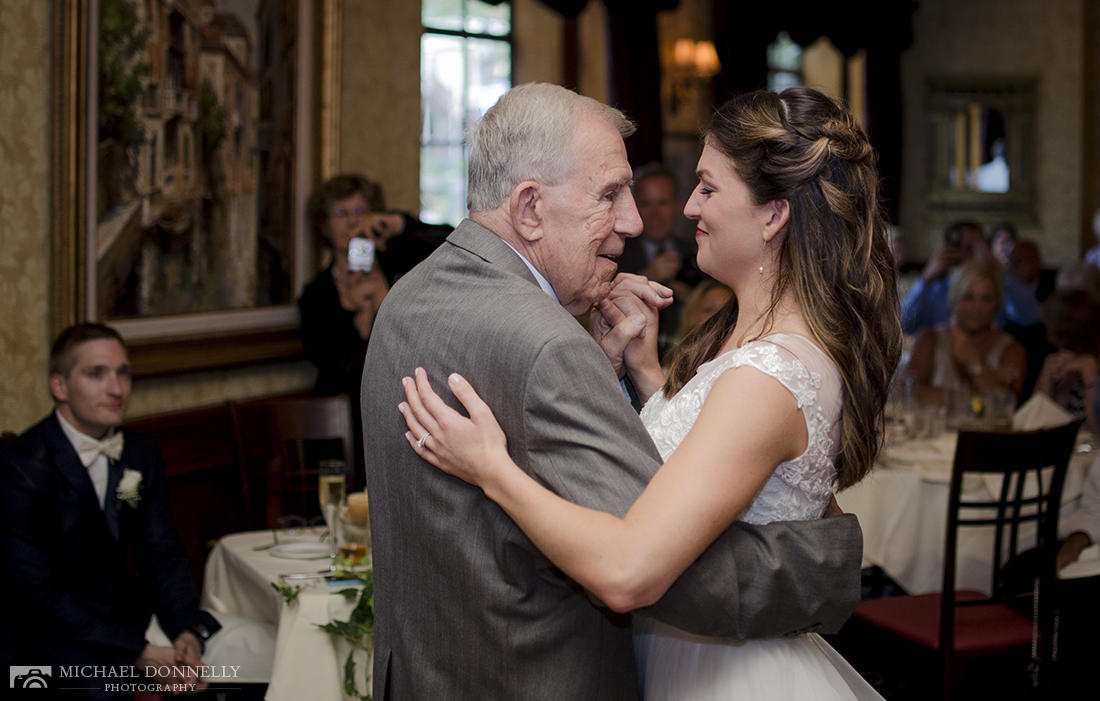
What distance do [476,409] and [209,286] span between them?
10.3ft

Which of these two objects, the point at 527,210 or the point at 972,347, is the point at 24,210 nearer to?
the point at 527,210

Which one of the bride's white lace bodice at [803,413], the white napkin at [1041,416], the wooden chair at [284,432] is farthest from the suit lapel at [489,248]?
the white napkin at [1041,416]

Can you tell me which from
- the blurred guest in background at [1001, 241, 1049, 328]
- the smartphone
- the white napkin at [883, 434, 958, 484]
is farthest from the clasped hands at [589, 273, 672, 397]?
the blurred guest in background at [1001, 241, 1049, 328]

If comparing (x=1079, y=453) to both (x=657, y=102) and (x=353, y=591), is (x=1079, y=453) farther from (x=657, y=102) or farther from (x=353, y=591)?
(x=657, y=102)

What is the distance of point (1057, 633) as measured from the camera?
11.1 ft

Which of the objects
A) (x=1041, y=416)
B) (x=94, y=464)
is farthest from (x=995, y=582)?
(x=94, y=464)

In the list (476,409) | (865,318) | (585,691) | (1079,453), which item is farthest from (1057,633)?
(476,409)

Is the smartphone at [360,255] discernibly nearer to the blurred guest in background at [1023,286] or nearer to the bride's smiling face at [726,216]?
the bride's smiling face at [726,216]

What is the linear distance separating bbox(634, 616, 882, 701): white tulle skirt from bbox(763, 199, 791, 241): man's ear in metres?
0.64

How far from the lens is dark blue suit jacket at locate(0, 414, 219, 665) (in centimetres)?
257

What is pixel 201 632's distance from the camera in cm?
274

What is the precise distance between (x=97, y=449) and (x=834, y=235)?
84.3 inches

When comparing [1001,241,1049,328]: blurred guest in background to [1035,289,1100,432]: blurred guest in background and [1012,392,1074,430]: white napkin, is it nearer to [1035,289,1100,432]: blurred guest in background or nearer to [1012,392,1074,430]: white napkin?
[1035,289,1100,432]: blurred guest in background

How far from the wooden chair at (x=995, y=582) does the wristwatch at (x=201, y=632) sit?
78.8 inches
